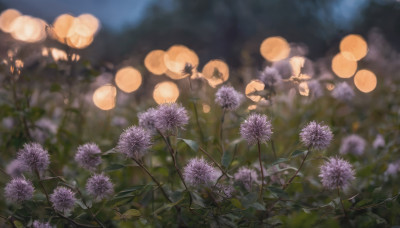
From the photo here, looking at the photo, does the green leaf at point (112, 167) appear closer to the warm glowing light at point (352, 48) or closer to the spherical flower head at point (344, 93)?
the spherical flower head at point (344, 93)

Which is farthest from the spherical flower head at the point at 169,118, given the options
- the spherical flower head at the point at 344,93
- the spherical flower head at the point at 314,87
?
the spherical flower head at the point at 344,93

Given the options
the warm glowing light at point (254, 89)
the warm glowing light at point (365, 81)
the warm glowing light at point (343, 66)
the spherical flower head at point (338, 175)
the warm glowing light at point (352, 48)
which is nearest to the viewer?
the spherical flower head at point (338, 175)

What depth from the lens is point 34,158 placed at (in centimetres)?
86

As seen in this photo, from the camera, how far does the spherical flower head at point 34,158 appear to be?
2.79 feet

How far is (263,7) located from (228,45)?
1302 millimetres

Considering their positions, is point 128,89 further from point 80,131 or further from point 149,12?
point 149,12

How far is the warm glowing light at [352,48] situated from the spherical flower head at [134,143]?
2.63 metres

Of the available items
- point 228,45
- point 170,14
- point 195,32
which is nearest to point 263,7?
point 228,45

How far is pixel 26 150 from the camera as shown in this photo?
2.83 ft

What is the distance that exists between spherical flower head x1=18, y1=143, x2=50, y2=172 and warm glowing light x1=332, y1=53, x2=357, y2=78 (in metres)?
2.30

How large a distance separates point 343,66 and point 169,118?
8.62ft

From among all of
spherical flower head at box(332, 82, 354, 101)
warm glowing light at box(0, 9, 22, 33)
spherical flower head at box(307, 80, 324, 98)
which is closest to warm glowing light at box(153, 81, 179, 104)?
spherical flower head at box(307, 80, 324, 98)

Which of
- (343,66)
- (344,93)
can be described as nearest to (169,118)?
(344,93)

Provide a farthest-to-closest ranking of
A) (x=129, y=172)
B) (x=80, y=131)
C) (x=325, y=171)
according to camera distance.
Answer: (x=80, y=131) < (x=129, y=172) < (x=325, y=171)
